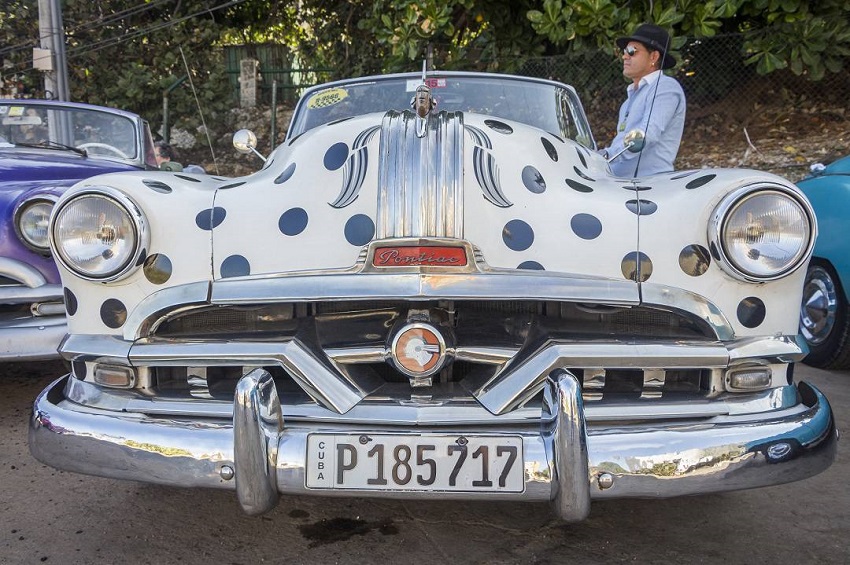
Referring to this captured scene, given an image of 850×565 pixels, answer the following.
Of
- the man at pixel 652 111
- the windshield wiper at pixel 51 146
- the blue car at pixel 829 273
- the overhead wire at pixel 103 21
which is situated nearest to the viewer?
the man at pixel 652 111

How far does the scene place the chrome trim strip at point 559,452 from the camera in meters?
1.64

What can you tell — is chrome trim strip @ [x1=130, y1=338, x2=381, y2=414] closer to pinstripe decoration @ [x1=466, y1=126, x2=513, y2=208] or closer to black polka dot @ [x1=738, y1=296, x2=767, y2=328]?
pinstripe decoration @ [x1=466, y1=126, x2=513, y2=208]

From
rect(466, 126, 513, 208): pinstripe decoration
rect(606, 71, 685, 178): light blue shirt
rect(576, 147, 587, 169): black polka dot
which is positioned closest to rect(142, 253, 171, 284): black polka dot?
rect(466, 126, 513, 208): pinstripe decoration

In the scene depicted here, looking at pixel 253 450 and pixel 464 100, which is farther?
pixel 464 100

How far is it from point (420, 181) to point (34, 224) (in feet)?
6.63

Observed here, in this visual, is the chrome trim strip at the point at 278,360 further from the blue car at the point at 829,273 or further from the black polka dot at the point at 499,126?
the blue car at the point at 829,273

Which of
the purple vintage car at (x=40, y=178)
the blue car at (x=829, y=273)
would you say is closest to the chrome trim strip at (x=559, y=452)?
the purple vintage car at (x=40, y=178)

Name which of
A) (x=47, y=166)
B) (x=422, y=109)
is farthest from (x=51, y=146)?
(x=422, y=109)

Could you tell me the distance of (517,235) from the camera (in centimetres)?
192

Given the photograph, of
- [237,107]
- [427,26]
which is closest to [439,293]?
[427,26]

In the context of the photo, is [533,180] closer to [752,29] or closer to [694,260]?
[694,260]

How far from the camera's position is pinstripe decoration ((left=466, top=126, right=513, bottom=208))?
77.7 inches

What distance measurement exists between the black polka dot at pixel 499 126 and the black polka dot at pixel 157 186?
92 cm

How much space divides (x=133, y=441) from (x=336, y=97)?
6.33 ft
